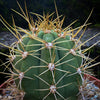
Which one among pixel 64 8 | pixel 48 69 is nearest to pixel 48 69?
pixel 48 69

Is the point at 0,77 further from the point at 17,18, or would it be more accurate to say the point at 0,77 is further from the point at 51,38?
the point at 51,38

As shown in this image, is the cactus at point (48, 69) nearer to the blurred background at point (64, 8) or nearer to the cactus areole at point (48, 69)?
the cactus areole at point (48, 69)

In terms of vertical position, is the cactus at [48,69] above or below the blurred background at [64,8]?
below

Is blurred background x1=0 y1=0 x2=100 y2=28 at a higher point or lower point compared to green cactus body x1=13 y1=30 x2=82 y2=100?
higher

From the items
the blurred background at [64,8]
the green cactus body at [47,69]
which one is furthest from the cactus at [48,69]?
the blurred background at [64,8]

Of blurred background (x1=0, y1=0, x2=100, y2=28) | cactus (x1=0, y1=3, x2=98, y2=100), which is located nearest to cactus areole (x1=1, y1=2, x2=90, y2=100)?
cactus (x1=0, y1=3, x2=98, y2=100)

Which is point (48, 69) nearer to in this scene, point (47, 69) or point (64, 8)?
point (47, 69)

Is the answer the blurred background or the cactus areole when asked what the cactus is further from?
the blurred background

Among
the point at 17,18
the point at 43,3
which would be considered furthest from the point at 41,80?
the point at 17,18
